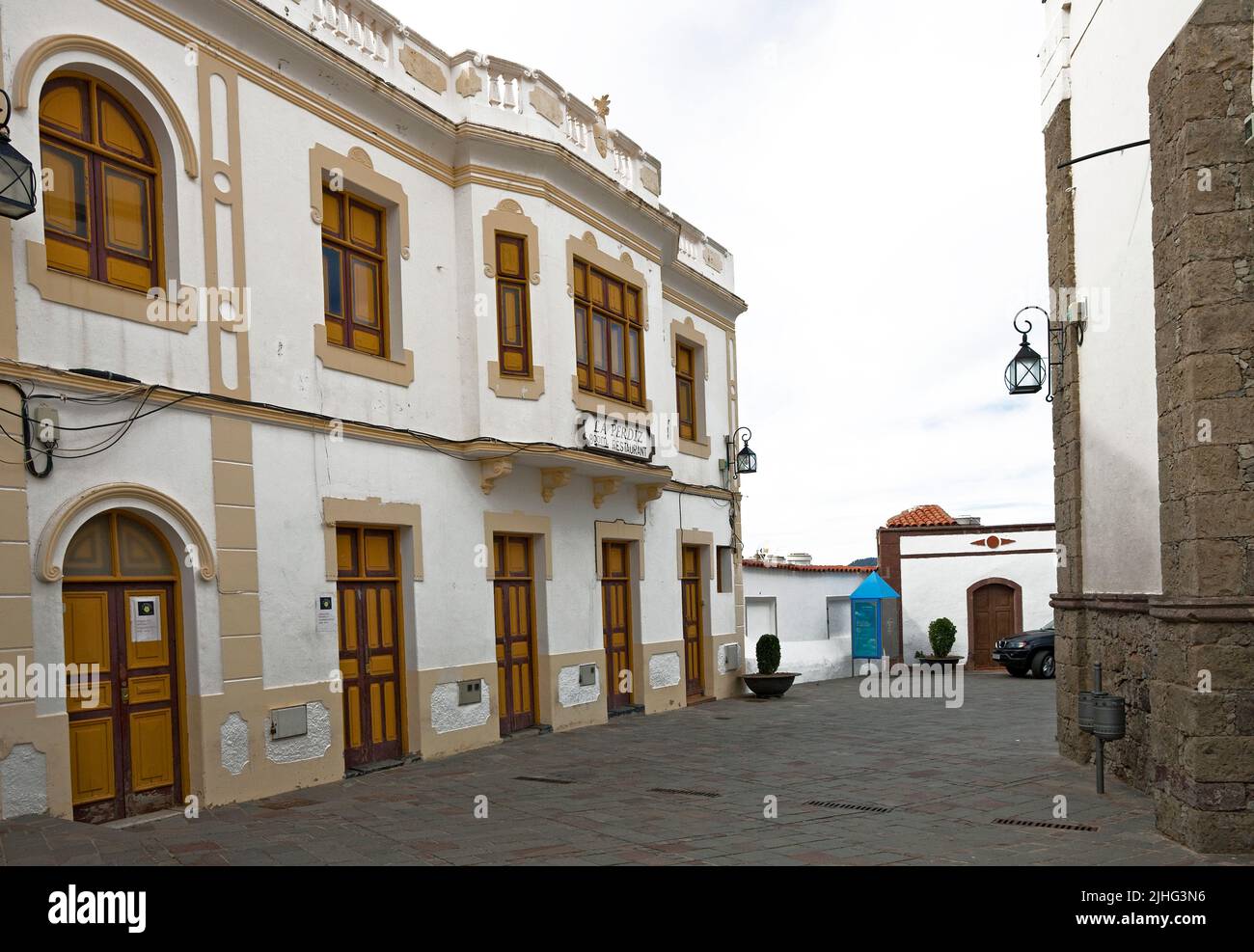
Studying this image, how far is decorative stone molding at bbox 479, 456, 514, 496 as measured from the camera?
1276cm

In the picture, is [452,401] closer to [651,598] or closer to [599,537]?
[599,537]

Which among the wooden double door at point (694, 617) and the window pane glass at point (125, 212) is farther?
the wooden double door at point (694, 617)

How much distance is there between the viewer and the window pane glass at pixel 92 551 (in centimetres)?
827

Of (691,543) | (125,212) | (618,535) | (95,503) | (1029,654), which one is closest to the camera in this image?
(95,503)

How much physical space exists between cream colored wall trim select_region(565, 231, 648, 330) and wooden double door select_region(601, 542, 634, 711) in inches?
139

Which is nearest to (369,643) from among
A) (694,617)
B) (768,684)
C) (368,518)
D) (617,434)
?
(368,518)

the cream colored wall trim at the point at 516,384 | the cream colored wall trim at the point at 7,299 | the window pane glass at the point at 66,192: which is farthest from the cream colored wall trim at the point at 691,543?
the cream colored wall trim at the point at 7,299

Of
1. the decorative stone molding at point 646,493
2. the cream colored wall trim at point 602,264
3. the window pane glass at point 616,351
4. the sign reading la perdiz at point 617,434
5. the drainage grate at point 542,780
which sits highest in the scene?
the cream colored wall trim at point 602,264

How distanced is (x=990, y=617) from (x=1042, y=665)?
296 cm

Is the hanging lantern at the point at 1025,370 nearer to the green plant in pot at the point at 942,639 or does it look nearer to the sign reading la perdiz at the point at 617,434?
the sign reading la perdiz at the point at 617,434

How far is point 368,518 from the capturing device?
1110 centimetres

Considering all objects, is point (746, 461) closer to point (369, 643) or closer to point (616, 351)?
point (616, 351)

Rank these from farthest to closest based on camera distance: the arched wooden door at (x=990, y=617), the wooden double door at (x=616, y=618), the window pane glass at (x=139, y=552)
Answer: the arched wooden door at (x=990, y=617)
the wooden double door at (x=616, y=618)
the window pane glass at (x=139, y=552)

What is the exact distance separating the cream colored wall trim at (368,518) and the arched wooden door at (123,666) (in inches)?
68.2
